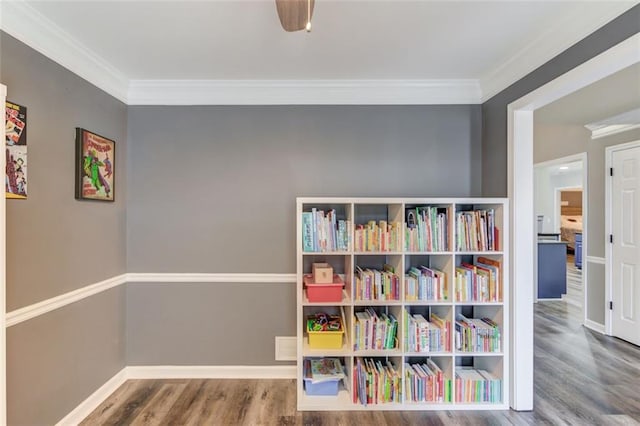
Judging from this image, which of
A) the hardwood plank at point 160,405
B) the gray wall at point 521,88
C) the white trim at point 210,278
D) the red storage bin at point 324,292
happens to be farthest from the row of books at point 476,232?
the hardwood plank at point 160,405

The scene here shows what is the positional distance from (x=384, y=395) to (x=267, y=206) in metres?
1.65

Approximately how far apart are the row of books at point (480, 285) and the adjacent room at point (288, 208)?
0.01 metres

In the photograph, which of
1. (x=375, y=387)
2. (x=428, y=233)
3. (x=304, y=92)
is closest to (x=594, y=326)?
(x=428, y=233)

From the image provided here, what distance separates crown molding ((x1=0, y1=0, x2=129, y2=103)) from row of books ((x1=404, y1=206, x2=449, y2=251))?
2428 millimetres

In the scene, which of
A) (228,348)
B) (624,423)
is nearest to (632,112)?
(624,423)

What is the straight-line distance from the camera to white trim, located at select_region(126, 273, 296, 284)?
2.53 m

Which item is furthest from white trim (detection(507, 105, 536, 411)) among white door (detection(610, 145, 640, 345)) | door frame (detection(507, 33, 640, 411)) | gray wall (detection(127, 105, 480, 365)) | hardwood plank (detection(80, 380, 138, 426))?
hardwood plank (detection(80, 380, 138, 426))

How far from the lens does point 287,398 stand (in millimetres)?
2266

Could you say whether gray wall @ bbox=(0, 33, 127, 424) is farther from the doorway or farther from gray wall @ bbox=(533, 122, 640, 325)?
the doorway

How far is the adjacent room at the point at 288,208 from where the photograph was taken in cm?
167

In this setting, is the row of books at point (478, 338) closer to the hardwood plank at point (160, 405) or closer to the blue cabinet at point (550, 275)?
the hardwood plank at point (160, 405)

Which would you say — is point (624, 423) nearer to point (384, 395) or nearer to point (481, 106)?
point (384, 395)

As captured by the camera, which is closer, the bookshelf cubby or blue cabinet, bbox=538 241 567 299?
the bookshelf cubby

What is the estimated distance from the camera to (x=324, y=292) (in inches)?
85.3
